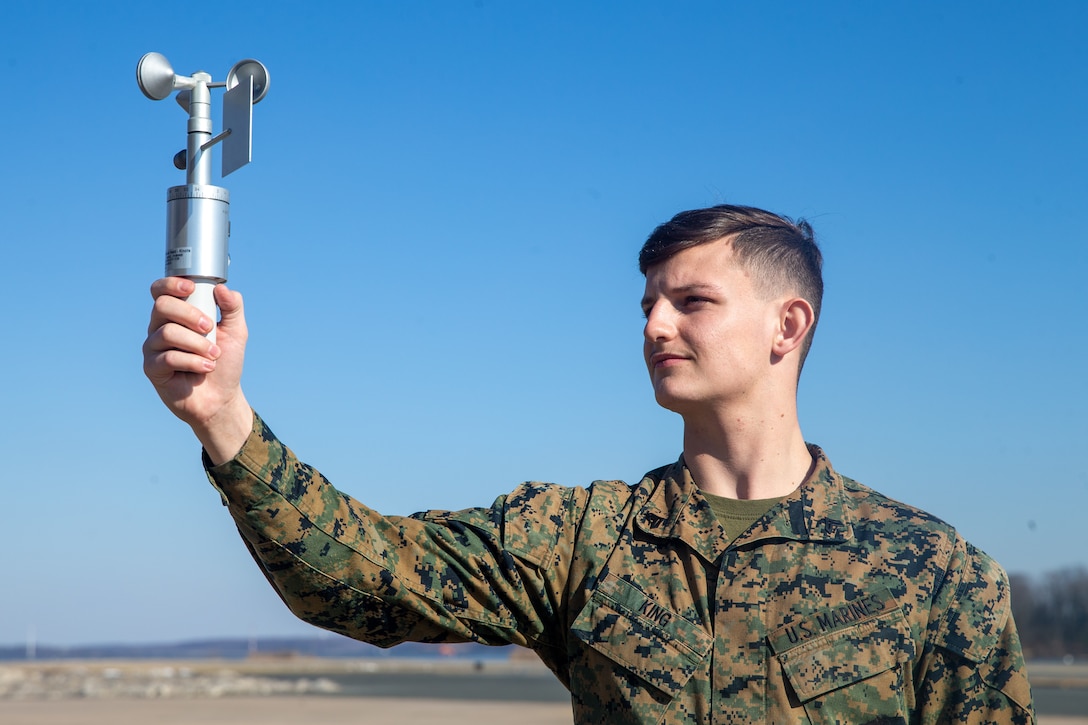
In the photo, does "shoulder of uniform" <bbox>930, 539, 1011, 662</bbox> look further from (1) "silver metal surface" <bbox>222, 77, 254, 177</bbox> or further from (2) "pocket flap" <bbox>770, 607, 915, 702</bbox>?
(1) "silver metal surface" <bbox>222, 77, 254, 177</bbox>

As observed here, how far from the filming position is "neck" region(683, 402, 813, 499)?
13.2ft

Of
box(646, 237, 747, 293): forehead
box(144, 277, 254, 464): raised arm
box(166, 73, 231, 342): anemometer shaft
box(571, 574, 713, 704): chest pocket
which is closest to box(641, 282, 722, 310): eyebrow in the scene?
box(646, 237, 747, 293): forehead

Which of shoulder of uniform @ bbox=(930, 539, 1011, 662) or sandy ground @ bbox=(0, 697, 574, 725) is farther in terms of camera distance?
sandy ground @ bbox=(0, 697, 574, 725)

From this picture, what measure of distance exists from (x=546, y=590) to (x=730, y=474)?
0.79 m

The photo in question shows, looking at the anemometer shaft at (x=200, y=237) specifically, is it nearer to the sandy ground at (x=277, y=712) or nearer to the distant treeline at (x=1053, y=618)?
the sandy ground at (x=277, y=712)

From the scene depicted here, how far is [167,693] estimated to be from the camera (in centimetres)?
3575

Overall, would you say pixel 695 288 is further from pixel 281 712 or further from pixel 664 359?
pixel 281 712

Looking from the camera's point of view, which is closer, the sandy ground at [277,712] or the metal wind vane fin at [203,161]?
the metal wind vane fin at [203,161]

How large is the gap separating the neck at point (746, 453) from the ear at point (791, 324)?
0.22 meters

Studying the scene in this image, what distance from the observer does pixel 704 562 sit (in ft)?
12.5

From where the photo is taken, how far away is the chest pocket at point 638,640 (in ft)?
11.8

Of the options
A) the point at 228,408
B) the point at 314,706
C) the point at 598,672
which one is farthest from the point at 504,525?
the point at 314,706

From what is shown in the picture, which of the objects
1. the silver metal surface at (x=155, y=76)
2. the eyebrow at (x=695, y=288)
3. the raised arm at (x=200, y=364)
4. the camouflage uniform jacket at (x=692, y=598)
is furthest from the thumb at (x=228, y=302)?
the eyebrow at (x=695, y=288)

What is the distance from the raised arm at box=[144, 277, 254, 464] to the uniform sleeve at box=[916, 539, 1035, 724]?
2272mm
